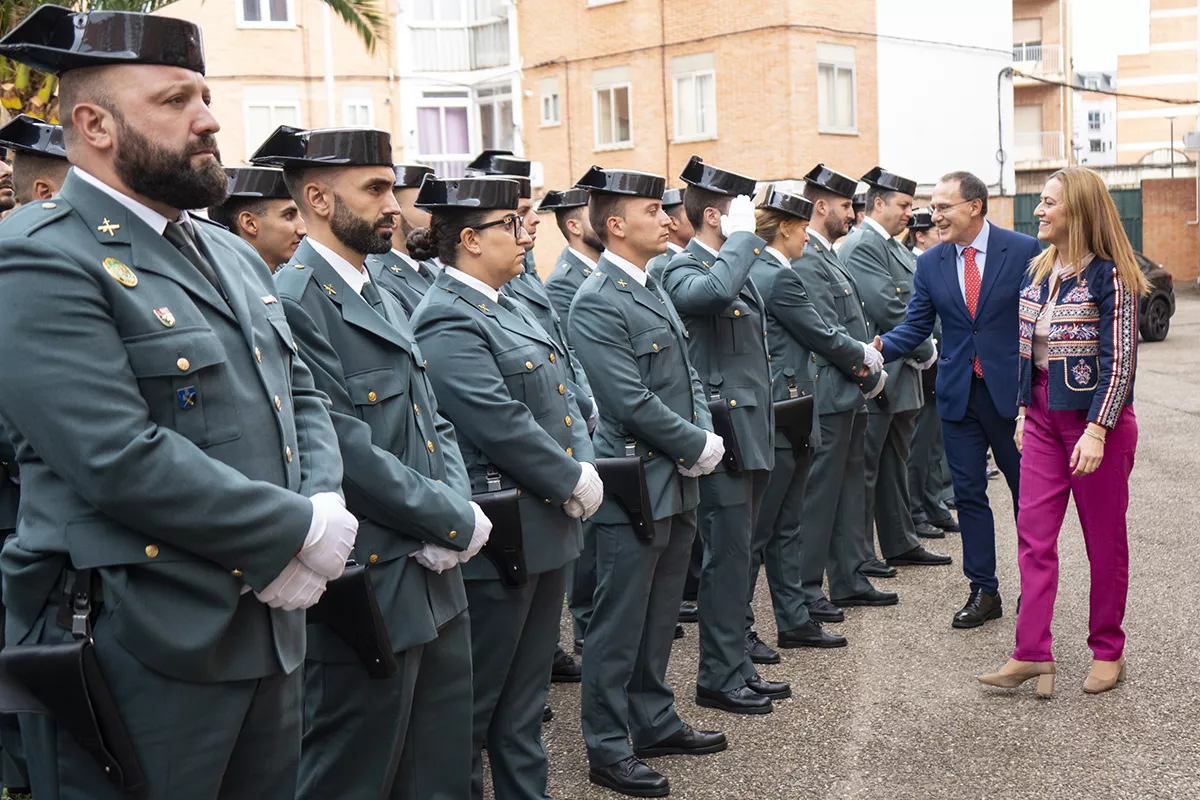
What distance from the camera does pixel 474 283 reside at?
462 centimetres

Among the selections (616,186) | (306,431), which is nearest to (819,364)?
(616,186)

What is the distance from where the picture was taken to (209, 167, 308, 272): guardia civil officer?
5406mm

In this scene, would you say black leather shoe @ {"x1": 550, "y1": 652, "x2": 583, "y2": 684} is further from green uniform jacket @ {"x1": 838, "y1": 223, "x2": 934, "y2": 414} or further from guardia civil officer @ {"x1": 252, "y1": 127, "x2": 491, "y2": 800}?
green uniform jacket @ {"x1": 838, "y1": 223, "x2": 934, "y2": 414}

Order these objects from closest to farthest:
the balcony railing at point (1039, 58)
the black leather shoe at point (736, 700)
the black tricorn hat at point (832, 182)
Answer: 1. the black leather shoe at point (736, 700)
2. the black tricorn hat at point (832, 182)
3. the balcony railing at point (1039, 58)

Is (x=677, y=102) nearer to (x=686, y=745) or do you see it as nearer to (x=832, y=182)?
(x=832, y=182)

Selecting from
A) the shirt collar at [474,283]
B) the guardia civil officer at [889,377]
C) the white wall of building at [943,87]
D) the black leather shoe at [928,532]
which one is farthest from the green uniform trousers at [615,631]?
the white wall of building at [943,87]

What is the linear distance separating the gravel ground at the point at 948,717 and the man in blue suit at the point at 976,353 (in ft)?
1.73

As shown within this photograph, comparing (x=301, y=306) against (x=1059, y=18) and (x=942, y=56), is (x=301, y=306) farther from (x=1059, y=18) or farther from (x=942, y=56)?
(x=1059, y=18)

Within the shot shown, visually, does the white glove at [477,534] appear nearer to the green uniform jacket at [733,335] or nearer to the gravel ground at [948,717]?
the gravel ground at [948,717]

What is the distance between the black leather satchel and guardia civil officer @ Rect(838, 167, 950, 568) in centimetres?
549

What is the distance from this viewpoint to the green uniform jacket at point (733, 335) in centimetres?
610

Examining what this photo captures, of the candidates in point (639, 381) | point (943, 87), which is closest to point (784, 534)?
point (639, 381)

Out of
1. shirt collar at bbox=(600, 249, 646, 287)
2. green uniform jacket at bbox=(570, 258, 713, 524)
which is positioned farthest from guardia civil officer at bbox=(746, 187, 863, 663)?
shirt collar at bbox=(600, 249, 646, 287)

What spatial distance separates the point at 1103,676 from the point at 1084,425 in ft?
3.80
